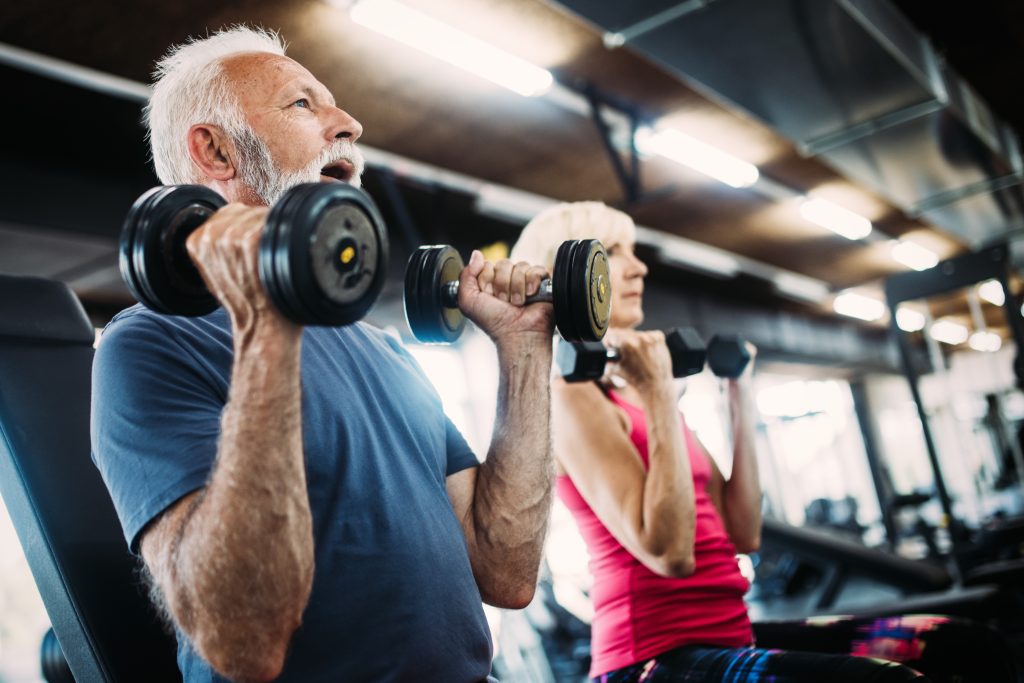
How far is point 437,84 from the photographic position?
4488mm

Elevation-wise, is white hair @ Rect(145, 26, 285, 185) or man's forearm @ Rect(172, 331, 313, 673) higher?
white hair @ Rect(145, 26, 285, 185)

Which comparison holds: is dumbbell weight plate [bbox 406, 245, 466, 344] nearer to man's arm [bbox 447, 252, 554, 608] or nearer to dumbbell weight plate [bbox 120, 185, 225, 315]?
man's arm [bbox 447, 252, 554, 608]

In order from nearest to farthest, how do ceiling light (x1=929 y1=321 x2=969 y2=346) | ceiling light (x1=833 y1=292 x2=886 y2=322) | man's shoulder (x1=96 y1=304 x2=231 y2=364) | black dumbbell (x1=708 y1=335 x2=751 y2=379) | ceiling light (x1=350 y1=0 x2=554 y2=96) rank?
man's shoulder (x1=96 y1=304 x2=231 y2=364), black dumbbell (x1=708 y1=335 x2=751 y2=379), ceiling light (x1=350 y1=0 x2=554 y2=96), ceiling light (x1=833 y1=292 x2=886 y2=322), ceiling light (x1=929 y1=321 x2=969 y2=346)

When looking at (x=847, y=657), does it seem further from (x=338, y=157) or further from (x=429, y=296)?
(x=338, y=157)

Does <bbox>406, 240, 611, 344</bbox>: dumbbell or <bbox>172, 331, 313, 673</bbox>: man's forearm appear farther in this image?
<bbox>406, 240, 611, 344</bbox>: dumbbell

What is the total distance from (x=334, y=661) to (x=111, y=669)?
312 mm

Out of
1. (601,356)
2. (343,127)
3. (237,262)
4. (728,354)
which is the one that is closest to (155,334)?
(237,262)

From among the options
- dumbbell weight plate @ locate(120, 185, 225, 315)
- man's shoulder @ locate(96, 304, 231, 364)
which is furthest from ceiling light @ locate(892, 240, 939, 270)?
dumbbell weight plate @ locate(120, 185, 225, 315)

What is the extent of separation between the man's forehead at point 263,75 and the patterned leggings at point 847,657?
1165mm

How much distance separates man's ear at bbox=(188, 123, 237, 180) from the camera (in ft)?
4.21

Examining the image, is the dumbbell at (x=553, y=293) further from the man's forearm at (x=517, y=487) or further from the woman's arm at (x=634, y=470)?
the woman's arm at (x=634, y=470)

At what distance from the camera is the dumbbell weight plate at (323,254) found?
781mm

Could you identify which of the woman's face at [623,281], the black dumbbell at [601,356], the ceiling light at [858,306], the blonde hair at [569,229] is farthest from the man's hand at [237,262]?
the ceiling light at [858,306]

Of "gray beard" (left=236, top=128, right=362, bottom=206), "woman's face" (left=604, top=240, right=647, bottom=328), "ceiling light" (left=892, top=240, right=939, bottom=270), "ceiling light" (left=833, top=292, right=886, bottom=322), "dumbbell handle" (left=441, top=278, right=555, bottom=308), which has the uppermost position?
"ceiling light" (left=892, top=240, right=939, bottom=270)
